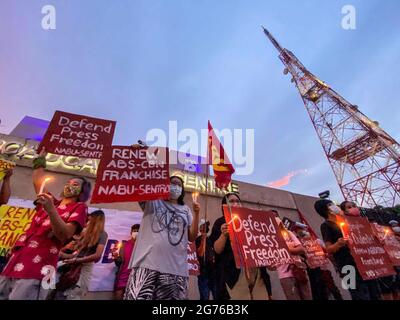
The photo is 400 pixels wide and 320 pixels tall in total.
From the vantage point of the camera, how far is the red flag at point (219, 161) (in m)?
4.59

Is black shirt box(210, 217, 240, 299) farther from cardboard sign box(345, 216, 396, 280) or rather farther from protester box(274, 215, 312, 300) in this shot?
cardboard sign box(345, 216, 396, 280)

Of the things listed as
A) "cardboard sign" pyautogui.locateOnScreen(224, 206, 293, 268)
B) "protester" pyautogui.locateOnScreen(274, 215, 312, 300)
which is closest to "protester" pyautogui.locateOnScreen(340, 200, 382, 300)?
"protester" pyautogui.locateOnScreen(274, 215, 312, 300)

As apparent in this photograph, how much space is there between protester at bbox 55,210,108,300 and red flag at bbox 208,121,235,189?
2.30 m

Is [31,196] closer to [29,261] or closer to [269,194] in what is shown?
[29,261]

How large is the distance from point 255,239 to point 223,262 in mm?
653

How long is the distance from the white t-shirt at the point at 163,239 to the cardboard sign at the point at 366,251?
2.94m

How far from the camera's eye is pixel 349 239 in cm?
374

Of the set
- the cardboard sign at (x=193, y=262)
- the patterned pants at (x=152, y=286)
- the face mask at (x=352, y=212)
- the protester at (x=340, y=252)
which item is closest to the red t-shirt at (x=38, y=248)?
the patterned pants at (x=152, y=286)

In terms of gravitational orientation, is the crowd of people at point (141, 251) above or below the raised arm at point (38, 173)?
below

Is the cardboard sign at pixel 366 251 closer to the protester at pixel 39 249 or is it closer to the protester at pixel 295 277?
the protester at pixel 295 277

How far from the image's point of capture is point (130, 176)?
3.06 metres

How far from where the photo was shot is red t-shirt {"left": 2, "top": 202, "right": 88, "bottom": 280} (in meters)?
2.02
